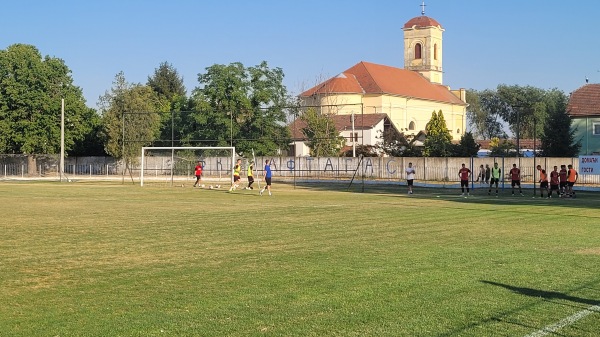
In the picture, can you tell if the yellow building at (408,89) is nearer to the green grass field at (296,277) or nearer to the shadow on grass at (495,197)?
the shadow on grass at (495,197)

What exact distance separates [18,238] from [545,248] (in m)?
11.1

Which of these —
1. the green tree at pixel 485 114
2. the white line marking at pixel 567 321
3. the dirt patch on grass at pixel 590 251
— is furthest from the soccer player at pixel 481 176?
the green tree at pixel 485 114

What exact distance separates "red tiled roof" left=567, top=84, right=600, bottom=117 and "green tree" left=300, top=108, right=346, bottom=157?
25.2 m

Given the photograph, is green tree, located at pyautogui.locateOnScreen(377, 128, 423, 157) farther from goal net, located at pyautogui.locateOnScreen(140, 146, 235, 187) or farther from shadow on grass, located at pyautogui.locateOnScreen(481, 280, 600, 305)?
shadow on grass, located at pyautogui.locateOnScreen(481, 280, 600, 305)

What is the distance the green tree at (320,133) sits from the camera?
202 ft

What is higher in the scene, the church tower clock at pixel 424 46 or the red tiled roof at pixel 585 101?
the church tower clock at pixel 424 46

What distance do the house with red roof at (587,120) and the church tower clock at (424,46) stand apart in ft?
163

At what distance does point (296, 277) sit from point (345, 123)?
6885cm

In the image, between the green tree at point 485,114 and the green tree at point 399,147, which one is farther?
the green tree at point 485,114

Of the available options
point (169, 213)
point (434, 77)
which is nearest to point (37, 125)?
point (169, 213)

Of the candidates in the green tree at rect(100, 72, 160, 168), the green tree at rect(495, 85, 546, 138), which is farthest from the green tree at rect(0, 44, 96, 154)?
the green tree at rect(495, 85, 546, 138)

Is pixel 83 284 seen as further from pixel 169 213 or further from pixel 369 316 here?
pixel 169 213

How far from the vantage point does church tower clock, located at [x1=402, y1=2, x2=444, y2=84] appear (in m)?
122

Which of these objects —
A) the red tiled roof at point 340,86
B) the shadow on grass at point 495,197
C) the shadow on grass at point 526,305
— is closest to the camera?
the shadow on grass at point 526,305
